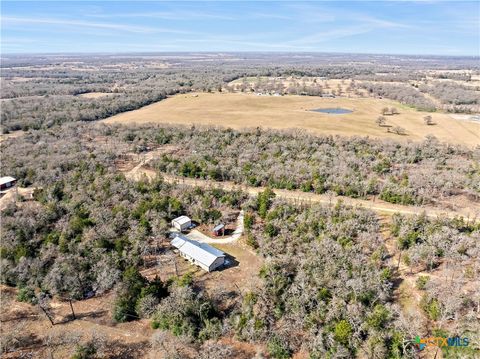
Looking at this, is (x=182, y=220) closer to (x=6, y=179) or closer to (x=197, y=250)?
(x=197, y=250)

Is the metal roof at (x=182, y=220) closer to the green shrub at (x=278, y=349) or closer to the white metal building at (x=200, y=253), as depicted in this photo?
the white metal building at (x=200, y=253)

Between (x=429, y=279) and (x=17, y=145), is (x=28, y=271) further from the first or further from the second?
(x=17, y=145)

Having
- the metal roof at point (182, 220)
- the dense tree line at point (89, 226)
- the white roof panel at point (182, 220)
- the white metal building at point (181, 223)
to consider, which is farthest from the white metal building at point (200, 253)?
the white roof panel at point (182, 220)

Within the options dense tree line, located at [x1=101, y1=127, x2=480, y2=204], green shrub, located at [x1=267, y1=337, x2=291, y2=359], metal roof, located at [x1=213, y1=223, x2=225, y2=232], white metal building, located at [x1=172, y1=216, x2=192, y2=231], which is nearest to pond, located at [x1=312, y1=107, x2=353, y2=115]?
dense tree line, located at [x1=101, y1=127, x2=480, y2=204]

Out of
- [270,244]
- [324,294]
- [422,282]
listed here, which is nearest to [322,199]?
[270,244]

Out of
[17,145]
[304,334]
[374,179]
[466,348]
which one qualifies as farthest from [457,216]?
[17,145]
